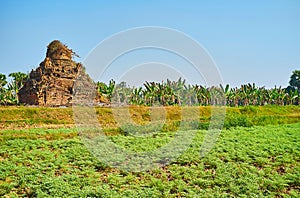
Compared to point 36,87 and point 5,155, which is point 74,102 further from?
point 5,155

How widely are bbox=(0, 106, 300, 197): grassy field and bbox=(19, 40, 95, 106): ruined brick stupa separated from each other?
38.7 feet

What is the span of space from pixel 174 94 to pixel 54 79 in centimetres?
1415

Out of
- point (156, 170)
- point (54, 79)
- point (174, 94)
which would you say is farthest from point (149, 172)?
point (174, 94)

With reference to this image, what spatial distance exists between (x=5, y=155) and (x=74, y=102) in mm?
15983

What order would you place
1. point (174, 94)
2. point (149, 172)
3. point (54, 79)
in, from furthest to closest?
point (174, 94), point (54, 79), point (149, 172)

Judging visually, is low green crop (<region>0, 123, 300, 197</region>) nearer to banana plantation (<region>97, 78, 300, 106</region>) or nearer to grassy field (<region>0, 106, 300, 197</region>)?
grassy field (<region>0, 106, 300, 197</region>)

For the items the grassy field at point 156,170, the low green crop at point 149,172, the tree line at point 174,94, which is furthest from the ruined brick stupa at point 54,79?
the low green crop at point 149,172

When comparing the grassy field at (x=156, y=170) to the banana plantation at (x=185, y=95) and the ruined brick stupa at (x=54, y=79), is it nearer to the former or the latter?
the ruined brick stupa at (x=54, y=79)

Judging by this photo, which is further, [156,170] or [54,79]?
[54,79]

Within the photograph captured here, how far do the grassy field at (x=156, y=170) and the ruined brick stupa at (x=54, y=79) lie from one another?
465 inches

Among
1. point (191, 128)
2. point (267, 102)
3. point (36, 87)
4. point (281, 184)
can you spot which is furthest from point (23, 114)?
point (267, 102)

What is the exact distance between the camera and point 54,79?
25672 millimetres

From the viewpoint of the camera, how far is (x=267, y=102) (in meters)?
42.4

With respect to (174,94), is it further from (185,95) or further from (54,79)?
(54,79)
